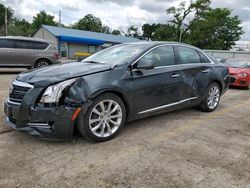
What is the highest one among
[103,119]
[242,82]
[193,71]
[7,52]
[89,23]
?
[89,23]

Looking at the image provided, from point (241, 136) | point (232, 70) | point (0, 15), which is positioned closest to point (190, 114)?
point (241, 136)

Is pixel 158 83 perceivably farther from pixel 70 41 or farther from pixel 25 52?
pixel 70 41

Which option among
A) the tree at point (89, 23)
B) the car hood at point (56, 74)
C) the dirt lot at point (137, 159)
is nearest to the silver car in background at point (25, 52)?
the dirt lot at point (137, 159)

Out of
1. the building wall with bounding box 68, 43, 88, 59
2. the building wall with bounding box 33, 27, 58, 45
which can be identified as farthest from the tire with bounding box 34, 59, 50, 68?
the building wall with bounding box 68, 43, 88, 59

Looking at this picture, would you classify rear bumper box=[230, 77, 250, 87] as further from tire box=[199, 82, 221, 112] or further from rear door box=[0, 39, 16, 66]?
rear door box=[0, 39, 16, 66]

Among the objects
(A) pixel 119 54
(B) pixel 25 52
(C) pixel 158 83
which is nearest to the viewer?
(C) pixel 158 83

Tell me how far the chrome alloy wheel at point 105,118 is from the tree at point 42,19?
227 feet

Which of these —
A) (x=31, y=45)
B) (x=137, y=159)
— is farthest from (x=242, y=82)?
(x=31, y=45)

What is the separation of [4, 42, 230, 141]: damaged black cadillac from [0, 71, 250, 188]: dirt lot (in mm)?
268

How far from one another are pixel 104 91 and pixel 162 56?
1526mm

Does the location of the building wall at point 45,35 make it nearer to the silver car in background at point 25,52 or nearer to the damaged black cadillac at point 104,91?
the silver car in background at point 25,52

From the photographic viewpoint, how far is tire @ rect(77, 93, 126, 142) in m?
3.24

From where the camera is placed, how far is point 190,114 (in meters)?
5.12

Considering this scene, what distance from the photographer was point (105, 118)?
137 inches
